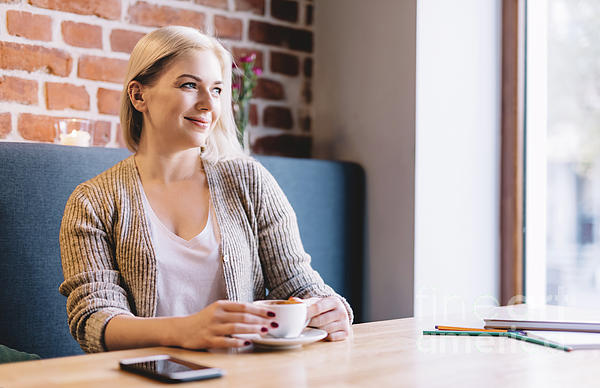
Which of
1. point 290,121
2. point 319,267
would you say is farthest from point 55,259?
point 290,121

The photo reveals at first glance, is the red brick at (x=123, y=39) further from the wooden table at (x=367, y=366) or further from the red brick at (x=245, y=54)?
the wooden table at (x=367, y=366)

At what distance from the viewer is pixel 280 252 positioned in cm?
142

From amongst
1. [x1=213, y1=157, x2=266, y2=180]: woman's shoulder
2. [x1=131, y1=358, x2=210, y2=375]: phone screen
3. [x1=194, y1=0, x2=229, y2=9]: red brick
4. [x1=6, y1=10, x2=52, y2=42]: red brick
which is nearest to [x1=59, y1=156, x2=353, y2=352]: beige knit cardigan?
[x1=213, y1=157, x2=266, y2=180]: woman's shoulder

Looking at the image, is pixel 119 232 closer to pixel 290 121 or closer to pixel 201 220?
pixel 201 220

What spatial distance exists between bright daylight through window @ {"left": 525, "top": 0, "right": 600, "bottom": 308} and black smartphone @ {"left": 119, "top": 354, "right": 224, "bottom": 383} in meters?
1.59

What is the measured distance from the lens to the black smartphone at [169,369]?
74 centimetres

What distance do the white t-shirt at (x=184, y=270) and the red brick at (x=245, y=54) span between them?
3.18 feet

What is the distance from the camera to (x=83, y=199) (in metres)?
1.34

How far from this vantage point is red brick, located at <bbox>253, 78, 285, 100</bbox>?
7.48 feet

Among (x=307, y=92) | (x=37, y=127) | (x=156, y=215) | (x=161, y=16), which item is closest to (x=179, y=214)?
(x=156, y=215)

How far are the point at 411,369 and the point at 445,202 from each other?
137 cm

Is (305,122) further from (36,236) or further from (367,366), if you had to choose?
(367,366)

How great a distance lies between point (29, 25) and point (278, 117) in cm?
87

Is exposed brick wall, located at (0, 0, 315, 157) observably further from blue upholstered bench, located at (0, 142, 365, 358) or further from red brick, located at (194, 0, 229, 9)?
blue upholstered bench, located at (0, 142, 365, 358)
